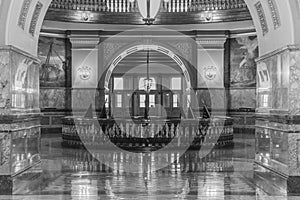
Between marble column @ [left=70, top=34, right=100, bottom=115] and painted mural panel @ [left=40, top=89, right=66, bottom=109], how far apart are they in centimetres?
57

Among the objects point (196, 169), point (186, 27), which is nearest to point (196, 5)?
point (186, 27)

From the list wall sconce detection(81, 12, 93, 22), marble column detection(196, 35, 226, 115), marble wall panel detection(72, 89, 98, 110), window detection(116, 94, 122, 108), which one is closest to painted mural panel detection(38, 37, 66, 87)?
marble wall panel detection(72, 89, 98, 110)

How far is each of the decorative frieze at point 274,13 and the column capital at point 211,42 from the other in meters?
13.3

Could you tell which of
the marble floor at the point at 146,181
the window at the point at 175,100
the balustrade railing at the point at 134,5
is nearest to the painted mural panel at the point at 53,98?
the balustrade railing at the point at 134,5

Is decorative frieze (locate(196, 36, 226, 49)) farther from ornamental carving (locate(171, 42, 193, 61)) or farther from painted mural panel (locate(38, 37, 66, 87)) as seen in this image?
painted mural panel (locate(38, 37, 66, 87))

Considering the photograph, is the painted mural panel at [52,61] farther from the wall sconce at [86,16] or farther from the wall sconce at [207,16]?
the wall sconce at [207,16]

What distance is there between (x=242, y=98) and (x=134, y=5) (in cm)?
687

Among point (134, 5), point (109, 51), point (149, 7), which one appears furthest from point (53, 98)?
point (149, 7)

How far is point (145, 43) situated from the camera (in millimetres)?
22406

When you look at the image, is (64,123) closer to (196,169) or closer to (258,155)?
(196,169)

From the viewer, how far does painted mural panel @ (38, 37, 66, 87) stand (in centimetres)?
2178

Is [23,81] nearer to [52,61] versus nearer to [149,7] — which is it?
[149,7]

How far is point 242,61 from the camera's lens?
22391 mm

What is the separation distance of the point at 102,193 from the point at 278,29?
14.4 feet
